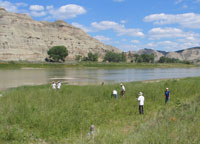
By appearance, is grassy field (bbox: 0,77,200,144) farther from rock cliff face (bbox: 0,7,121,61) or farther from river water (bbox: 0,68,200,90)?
rock cliff face (bbox: 0,7,121,61)

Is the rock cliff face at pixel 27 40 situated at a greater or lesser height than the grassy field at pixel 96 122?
greater

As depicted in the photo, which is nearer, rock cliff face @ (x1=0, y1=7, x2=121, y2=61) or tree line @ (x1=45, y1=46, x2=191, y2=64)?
tree line @ (x1=45, y1=46, x2=191, y2=64)

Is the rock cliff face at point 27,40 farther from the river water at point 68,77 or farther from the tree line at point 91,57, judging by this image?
the river water at point 68,77

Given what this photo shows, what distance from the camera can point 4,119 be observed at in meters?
11.1

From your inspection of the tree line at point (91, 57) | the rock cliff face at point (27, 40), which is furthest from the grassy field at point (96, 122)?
the rock cliff face at point (27, 40)

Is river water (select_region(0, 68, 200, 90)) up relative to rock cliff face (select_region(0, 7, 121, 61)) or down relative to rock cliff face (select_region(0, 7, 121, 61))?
down

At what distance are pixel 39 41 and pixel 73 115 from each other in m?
158

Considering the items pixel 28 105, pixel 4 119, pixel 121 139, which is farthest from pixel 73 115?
pixel 121 139

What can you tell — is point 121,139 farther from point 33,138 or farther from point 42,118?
point 42,118

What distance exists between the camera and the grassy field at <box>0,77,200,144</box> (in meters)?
7.25

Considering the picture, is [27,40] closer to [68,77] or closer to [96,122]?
[68,77]

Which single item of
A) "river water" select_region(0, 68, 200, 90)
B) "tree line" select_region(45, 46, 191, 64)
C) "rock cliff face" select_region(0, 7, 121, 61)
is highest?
"rock cliff face" select_region(0, 7, 121, 61)

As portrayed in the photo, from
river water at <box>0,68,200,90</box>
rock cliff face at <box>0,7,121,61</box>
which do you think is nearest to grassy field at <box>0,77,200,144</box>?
river water at <box>0,68,200,90</box>

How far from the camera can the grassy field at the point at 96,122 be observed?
23.8ft
